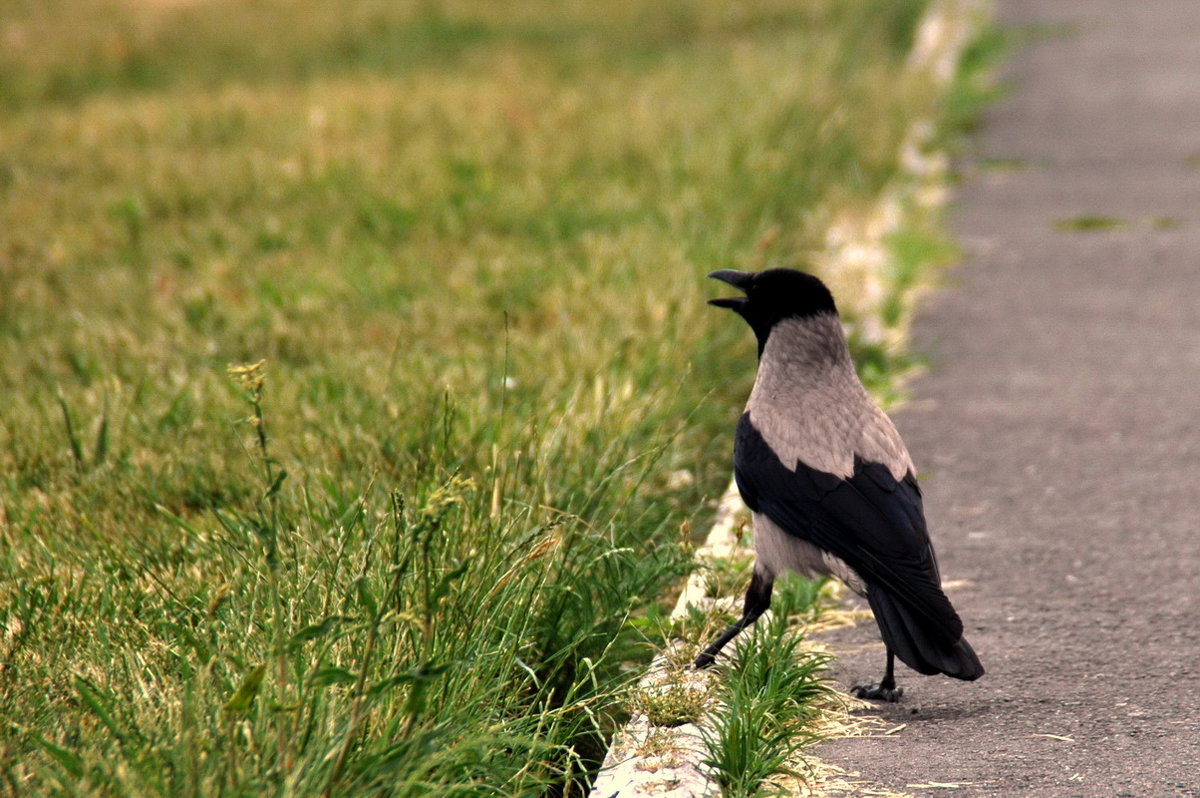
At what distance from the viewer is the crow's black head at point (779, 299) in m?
4.37

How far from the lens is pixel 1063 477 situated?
5.88m

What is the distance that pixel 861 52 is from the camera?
42.8ft

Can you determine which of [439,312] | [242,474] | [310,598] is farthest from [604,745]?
[439,312]

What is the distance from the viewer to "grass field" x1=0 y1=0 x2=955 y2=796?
3352 mm

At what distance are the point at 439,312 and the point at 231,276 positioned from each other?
4.70ft

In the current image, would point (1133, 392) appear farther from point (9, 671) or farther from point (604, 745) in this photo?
point (9, 671)

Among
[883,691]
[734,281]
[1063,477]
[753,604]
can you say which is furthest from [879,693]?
[1063,477]

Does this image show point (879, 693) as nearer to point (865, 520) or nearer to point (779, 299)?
point (865, 520)

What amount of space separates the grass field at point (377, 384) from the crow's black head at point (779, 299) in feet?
1.08

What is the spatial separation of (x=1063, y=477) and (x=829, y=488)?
223 centimetres

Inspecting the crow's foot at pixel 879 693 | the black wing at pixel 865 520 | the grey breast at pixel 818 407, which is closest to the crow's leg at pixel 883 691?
the crow's foot at pixel 879 693

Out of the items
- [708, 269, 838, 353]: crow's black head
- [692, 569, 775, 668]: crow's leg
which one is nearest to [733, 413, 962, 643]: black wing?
[692, 569, 775, 668]: crow's leg

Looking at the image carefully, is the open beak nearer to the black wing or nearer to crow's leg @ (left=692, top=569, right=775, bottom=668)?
the black wing

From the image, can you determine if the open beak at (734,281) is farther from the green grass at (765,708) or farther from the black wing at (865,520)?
the green grass at (765,708)
